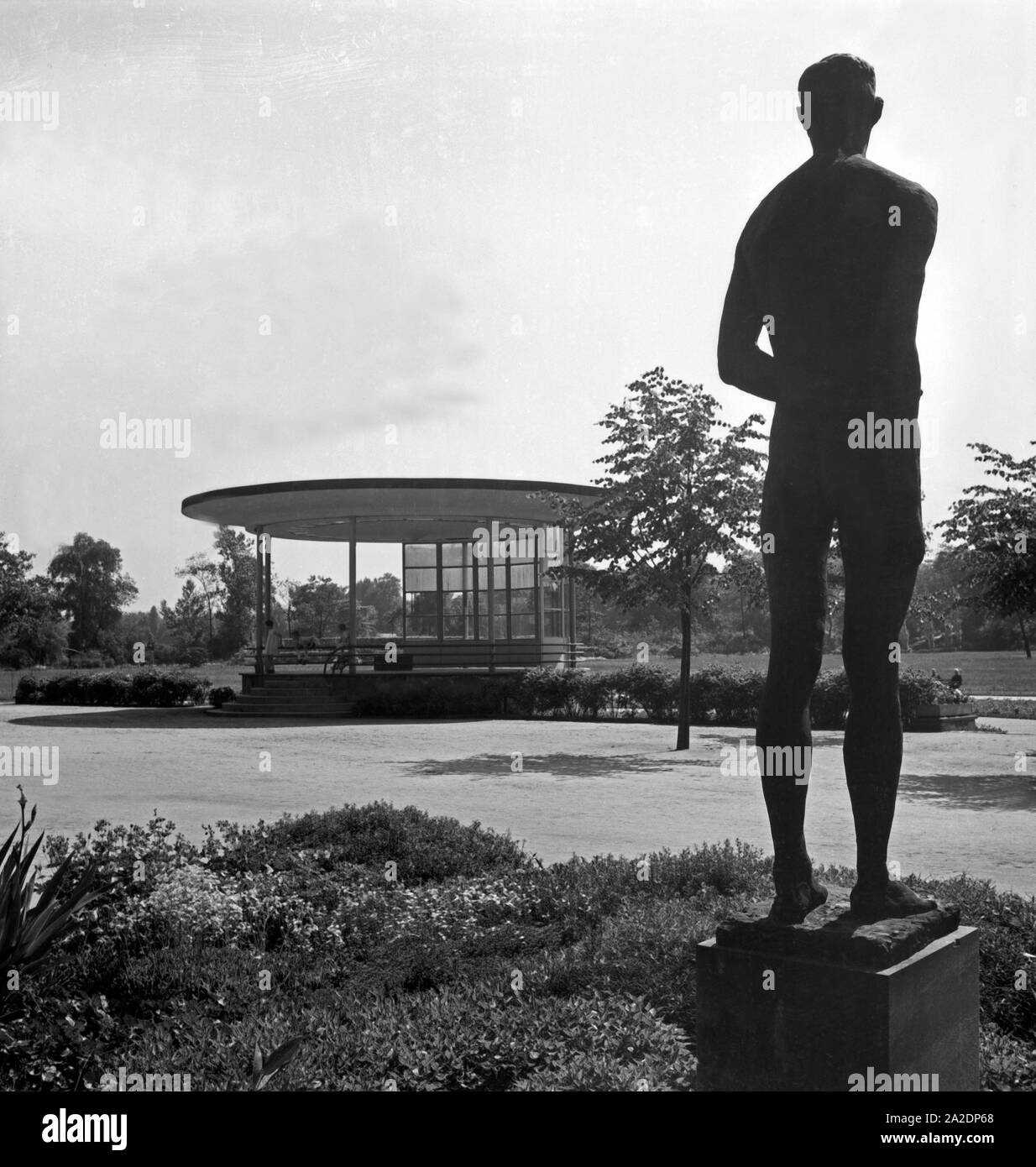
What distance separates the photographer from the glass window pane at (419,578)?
33.2m

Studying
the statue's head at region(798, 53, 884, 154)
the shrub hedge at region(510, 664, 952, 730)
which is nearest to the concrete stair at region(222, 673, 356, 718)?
the shrub hedge at region(510, 664, 952, 730)

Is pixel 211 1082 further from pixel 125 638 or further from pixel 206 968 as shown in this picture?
pixel 125 638

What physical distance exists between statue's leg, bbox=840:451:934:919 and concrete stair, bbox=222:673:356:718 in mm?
22264

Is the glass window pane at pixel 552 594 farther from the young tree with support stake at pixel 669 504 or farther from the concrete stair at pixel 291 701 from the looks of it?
the young tree with support stake at pixel 669 504

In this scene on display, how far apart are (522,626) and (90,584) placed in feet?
207

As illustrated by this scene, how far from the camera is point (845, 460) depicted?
375 centimetres

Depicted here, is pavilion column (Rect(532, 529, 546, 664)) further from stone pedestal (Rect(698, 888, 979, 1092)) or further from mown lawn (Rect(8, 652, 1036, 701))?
stone pedestal (Rect(698, 888, 979, 1092))

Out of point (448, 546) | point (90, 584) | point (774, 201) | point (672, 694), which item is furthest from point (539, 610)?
point (90, 584)

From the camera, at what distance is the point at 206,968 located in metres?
5.26

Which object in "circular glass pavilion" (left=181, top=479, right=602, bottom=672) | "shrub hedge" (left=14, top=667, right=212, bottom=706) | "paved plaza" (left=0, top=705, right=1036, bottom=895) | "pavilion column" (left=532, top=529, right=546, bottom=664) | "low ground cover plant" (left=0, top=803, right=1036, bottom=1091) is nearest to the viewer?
"low ground cover plant" (left=0, top=803, right=1036, bottom=1091)

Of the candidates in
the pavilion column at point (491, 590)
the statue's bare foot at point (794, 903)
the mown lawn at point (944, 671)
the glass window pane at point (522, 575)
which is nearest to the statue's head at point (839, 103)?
the statue's bare foot at point (794, 903)

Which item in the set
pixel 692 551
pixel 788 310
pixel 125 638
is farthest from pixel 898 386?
pixel 125 638

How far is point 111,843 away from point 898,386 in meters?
5.69

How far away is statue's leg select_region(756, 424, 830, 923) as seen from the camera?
3762 mm
